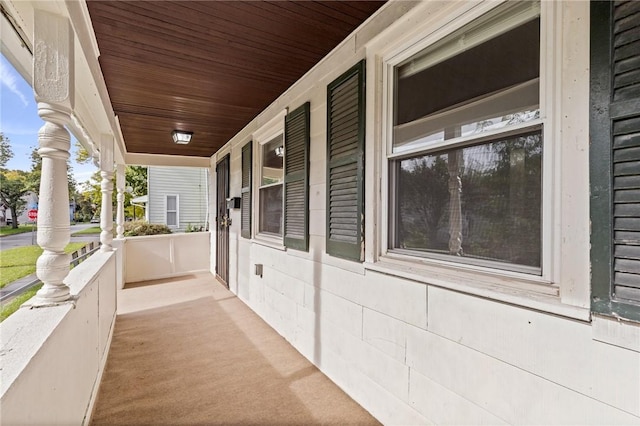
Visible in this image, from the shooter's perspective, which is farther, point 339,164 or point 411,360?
point 339,164

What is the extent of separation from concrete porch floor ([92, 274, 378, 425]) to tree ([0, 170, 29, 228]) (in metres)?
1.47

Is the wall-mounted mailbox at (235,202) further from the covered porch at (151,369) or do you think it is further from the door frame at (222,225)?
the covered porch at (151,369)

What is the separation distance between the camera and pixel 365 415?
83.0 inches

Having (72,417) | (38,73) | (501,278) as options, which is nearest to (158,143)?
(38,73)

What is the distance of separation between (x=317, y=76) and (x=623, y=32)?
6.96ft

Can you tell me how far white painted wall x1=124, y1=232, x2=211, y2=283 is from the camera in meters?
6.30

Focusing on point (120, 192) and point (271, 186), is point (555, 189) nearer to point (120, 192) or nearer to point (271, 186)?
point (271, 186)

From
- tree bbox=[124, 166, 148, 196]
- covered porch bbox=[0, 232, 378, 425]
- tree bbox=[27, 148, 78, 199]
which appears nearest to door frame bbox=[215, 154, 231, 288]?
covered porch bbox=[0, 232, 378, 425]

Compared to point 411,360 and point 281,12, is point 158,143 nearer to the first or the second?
point 281,12

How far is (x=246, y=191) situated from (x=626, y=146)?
409 centimetres

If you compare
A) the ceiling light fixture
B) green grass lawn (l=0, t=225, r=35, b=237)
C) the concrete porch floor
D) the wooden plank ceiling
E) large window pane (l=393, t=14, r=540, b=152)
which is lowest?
the concrete porch floor

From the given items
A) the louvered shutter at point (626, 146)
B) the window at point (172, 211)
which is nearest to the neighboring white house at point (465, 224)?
the louvered shutter at point (626, 146)

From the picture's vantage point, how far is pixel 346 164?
2305 millimetres

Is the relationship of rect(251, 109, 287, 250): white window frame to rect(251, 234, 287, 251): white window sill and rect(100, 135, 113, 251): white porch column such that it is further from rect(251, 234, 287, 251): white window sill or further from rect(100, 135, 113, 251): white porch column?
rect(100, 135, 113, 251): white porch column
